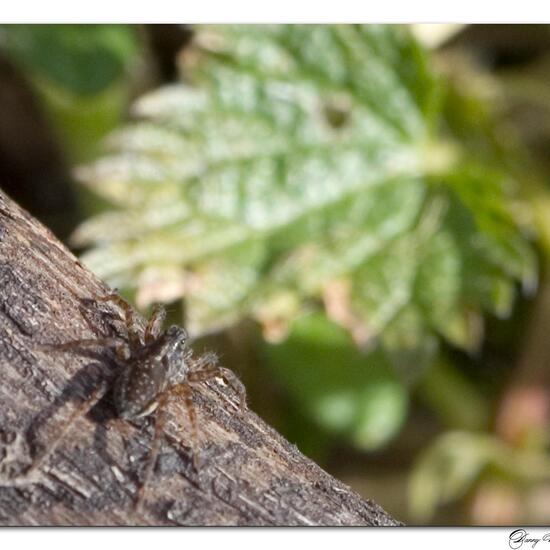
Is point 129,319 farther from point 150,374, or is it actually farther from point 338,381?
point 338,381

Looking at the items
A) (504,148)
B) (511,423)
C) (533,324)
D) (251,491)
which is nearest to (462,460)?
(511,423)

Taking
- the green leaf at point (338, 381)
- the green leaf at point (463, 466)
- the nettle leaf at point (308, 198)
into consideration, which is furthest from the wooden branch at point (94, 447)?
the green leaf at point (463, 466)

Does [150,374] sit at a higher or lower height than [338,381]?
lower

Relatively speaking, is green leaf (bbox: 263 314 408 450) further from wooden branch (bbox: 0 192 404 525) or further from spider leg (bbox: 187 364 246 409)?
wooden branch (bbox: 0 192 404 525)

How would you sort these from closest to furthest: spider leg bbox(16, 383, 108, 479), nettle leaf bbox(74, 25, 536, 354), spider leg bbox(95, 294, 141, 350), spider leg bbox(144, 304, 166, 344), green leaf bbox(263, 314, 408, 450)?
spider leg bbox(16, 383, 108, 479), spider leg bbox(95, 294, 141, 350), spider leg bbox(144, 304, 166, 344), nettle leaf bbox(74, 25, 536, 354), green leaf bbox(263, 314, 408, 450)

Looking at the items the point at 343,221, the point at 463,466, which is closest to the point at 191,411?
the point at 343,221

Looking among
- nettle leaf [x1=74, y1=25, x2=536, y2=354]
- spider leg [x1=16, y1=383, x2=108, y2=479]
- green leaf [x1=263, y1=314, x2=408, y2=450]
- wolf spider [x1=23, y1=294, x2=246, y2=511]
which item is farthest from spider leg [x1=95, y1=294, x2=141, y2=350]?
green leaf [x1=263, y1=314, x2=408, y2=450]

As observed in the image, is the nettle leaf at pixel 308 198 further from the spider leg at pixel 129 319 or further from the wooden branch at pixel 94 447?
the wooden branch at pixel 94 447
